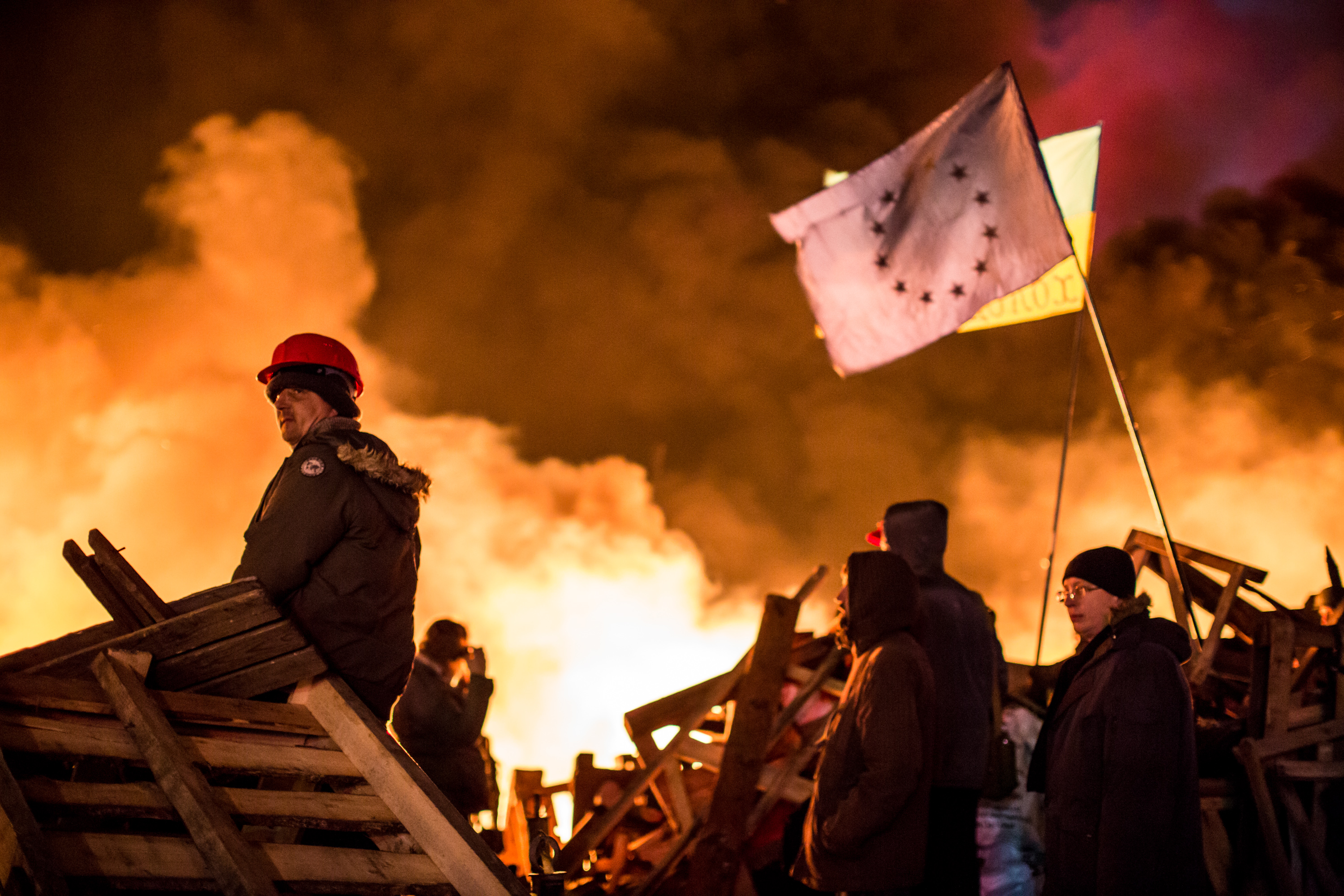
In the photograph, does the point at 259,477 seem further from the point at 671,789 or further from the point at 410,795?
the point at 410,795

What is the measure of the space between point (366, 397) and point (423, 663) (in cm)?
661

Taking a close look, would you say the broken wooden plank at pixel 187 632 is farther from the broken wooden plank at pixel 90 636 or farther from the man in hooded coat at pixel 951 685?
the man in hooded coat at pixel 951 685

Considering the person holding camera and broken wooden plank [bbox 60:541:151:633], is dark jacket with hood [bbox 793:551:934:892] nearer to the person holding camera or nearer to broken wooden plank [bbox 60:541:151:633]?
broken wooden plank [bbox 60:541:151:633]

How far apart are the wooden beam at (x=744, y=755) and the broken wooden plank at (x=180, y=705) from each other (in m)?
3.57

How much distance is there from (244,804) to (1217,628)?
5.85 meters

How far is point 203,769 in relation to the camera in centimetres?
270

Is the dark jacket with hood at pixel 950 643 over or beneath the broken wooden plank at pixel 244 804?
over

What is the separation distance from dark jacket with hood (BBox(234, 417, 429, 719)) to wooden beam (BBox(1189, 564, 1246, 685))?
16.7ft

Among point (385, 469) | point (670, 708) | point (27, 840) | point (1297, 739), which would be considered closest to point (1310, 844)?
point (1297, 739)

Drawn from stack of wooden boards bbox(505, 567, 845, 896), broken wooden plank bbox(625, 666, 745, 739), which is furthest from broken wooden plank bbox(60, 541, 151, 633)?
broken wooden plank bbox(625, 666, 745, 739)

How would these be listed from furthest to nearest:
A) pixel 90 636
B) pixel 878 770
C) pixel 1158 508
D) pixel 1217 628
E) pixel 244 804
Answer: pixel 1217 628
pixel 1158 508
pixel 878 770
pixel 90 636
pixel 244 804

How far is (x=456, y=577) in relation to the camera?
39.0ft

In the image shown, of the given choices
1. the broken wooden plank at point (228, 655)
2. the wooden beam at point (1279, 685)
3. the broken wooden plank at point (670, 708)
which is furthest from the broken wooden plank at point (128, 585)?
the wooden beam at point (1279, 685)

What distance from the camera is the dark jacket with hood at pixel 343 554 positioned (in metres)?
3.11
